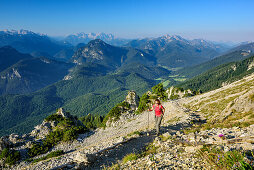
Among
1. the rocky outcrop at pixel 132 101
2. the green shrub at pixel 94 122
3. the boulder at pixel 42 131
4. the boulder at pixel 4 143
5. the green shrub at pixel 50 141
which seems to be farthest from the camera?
the green shrub at pixel 94 122

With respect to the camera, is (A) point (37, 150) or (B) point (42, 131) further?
(B) point (42, 131)

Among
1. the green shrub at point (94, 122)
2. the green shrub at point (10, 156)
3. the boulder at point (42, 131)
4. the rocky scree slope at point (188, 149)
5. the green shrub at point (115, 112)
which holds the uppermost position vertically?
the rocky scree slope at point (188, 149)

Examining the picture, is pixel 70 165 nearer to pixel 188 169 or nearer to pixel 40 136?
pixel 188 169

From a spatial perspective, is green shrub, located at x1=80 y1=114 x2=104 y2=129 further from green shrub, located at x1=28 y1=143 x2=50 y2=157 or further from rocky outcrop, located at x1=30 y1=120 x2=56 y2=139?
green shrub, located at x1=28 y1=143 x2=50 y2=157

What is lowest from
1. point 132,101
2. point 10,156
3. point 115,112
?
point 115,112

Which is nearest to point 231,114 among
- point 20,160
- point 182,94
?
point 20,160

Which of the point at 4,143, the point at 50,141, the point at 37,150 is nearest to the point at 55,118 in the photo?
the point at 4,143

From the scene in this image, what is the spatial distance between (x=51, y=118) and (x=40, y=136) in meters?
10.3

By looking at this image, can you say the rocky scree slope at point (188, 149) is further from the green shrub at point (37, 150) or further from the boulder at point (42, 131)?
the boulder at point (42, 131)

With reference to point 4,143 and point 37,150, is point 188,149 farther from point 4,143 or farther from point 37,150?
point 4,143

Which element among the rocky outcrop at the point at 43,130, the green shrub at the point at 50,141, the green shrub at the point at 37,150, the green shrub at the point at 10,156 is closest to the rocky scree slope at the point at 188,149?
Result: the green shrub at the point at 10,156

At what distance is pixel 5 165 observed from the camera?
23812 mm

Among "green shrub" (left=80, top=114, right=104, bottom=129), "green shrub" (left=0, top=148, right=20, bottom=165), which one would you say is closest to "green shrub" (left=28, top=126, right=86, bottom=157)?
"green shrub" (left=0, top=148, right=20, bottom=165)

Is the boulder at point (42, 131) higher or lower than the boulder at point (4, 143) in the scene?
lower
